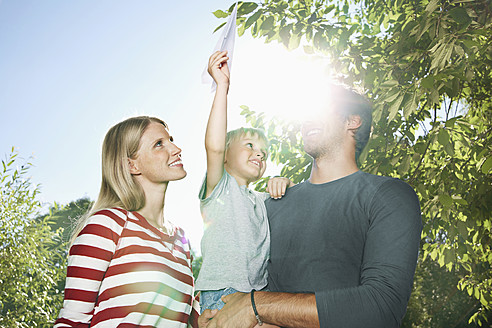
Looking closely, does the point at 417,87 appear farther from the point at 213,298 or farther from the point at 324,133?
the point at 213,298

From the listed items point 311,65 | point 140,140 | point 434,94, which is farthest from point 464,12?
point 140,140

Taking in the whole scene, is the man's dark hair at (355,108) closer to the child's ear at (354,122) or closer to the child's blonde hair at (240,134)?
the child's ear at (354,122)

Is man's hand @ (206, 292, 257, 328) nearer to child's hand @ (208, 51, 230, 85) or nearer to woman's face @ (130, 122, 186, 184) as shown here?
woman's face @ (130, 122, 186, 184)

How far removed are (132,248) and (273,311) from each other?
739 mm

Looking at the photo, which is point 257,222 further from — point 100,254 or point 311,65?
point 311,65

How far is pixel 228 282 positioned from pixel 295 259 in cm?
34

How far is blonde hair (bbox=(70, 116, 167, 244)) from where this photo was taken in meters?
2.10

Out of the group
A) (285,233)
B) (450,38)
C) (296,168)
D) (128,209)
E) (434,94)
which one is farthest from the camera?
(296,168)

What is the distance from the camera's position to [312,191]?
6.63ft

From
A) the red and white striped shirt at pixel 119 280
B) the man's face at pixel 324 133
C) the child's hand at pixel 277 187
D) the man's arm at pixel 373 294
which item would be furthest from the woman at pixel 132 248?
the man's face at pixel 324 133

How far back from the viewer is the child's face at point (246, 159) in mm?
2381

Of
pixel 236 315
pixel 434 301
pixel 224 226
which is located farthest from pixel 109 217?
pixel 434 301

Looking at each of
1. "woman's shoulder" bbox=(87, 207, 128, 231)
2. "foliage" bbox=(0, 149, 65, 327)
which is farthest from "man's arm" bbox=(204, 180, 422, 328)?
"foliage" bbox=(0, 149, 65, 327)

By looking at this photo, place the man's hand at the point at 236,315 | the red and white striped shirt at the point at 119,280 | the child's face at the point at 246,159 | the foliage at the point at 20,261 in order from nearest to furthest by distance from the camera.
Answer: the man's hand at the point at 236,315 < the red and white striped shirt at the point at 119,280 < the child's face at the point at 246,159 < the foliage at the point at 20,261
